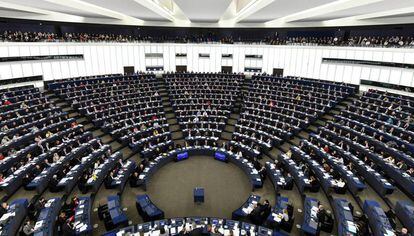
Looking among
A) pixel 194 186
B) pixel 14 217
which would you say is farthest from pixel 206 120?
pixel 14 217

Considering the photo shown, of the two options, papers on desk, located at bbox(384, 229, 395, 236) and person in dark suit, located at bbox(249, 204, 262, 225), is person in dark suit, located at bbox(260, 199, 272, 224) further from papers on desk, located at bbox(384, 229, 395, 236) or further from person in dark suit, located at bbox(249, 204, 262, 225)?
papers on desk, located at bbox(384, 229, 395, 236)

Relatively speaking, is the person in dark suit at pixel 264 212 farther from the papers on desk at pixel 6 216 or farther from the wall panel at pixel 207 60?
the wall panel at pixel 207 60

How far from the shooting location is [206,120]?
2409cm

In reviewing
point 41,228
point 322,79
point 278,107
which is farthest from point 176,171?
point 322,79

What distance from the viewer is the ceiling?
53.2ft

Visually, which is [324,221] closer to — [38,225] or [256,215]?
[256,215]

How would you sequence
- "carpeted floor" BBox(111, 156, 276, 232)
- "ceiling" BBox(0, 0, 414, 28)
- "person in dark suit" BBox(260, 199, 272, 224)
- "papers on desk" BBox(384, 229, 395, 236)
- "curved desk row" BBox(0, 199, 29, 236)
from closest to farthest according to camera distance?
"papers on desk" BBox(384, 229, 395, 236), "curved desk row" BBox(0, 199, 29, 236), "person in dark suit" BBox(260, 199, 272, 224), "carpeted floor" BBox(111, 156, 276, 232), "ceiling" BBox(0, 0, 414, 28)

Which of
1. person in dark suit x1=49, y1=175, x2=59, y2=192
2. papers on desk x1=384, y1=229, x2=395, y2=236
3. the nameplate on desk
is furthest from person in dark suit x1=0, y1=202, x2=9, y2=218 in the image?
papers on desk x1=384, y1=229, x2=395, y2=236

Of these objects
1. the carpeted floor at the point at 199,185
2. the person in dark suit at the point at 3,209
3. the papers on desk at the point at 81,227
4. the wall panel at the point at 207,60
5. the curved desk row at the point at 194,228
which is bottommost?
the carpeted floor at the point at 199,185

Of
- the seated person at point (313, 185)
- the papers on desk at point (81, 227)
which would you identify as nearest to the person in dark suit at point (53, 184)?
the papers on desk at point (81, 227)

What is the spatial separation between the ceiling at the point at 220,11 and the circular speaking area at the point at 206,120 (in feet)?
0.65

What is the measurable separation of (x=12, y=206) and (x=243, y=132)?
615 inches

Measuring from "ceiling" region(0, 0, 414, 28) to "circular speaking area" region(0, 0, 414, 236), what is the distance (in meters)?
0.20

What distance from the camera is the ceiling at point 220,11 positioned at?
1623 centimetres
